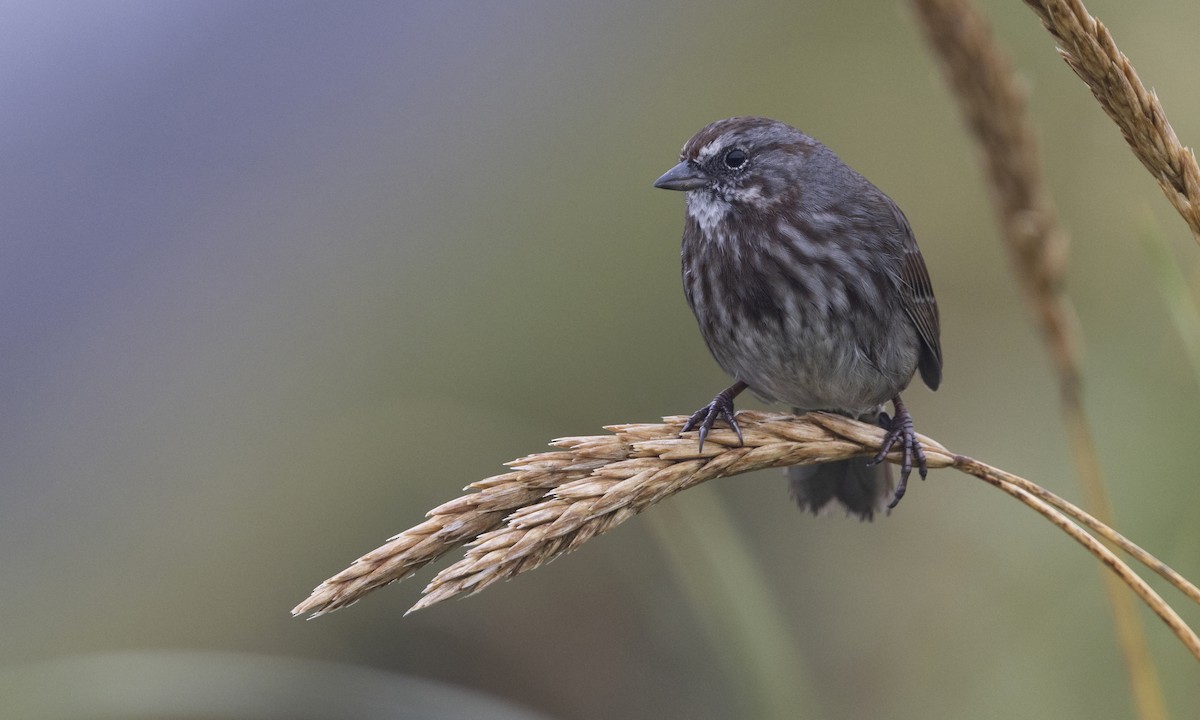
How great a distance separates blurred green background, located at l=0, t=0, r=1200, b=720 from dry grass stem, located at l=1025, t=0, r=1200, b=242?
114cm

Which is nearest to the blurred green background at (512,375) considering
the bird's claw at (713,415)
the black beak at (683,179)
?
the bird's claw at (713,415)

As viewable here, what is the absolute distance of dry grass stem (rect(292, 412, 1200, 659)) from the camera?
69.0 inches

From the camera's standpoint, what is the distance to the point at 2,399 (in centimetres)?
810

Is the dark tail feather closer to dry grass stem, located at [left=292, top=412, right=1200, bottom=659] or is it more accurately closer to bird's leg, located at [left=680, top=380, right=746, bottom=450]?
bird's leg, located at [left=680, top=380, right=746, bottom=450]

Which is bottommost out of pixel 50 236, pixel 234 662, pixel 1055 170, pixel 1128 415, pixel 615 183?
pixel 1128 415

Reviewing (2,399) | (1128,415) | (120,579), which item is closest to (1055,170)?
(1128,415)

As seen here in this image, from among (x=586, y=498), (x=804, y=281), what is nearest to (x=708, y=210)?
(x=804, y=281)

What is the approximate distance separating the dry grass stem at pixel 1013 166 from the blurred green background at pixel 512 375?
15.3 inches

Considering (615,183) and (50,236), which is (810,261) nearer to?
(615,183)

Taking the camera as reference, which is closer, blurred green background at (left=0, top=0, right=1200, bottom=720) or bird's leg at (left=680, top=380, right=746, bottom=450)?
bird's leg at (left=680, top=380, right=746, bottom=450)

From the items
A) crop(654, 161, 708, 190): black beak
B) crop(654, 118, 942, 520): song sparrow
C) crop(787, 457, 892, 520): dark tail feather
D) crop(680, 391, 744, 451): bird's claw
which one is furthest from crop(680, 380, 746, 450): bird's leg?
crop(654, 161, 708, 190): black beak

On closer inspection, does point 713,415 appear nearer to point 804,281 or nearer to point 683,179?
point 804,281

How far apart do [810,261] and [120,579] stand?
444cm

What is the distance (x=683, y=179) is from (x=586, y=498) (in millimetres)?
1768
